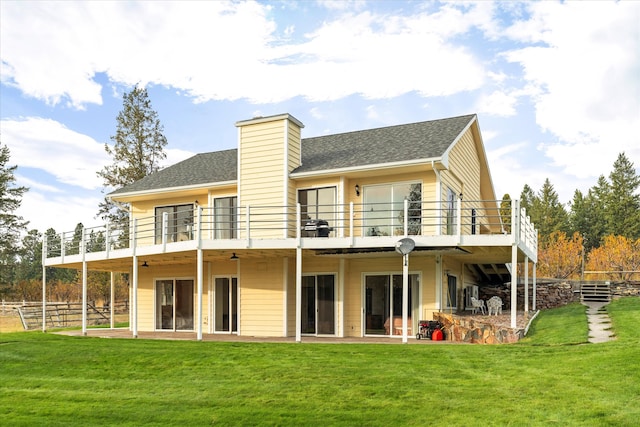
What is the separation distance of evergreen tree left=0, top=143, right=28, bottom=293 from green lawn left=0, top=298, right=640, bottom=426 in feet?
117

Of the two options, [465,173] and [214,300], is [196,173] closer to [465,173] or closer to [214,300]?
[214,300]

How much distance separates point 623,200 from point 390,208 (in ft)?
150

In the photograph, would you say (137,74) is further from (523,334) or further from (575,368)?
(575,368)

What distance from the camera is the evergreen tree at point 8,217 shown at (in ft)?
151

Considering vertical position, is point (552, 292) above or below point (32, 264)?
below

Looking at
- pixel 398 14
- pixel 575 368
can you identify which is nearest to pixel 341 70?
pixel 398 14

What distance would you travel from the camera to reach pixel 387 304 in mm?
18594

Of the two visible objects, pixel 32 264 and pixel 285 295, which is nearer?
pixel 285 295

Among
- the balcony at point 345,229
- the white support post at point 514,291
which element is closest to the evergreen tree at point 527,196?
the balcony at point 345,229

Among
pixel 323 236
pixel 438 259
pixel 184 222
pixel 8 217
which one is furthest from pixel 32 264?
pixel 438 259

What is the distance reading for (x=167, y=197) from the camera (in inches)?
898

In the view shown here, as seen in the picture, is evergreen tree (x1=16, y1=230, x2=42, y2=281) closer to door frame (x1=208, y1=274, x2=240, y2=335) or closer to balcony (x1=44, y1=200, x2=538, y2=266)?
door frame (x1=208, y1=274, x2=240, y2=335)

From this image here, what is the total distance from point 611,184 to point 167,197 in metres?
49.4

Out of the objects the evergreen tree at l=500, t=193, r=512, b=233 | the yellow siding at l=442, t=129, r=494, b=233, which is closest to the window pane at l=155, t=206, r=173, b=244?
the yellow siding at l=442, t=129, r=494, b=233
